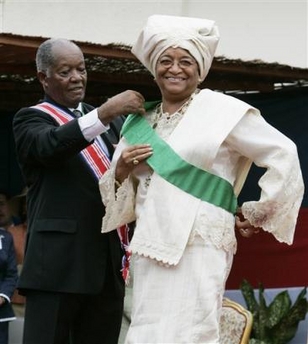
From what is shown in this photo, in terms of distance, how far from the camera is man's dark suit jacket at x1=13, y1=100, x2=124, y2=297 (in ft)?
19.8

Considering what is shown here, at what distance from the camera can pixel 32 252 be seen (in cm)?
611

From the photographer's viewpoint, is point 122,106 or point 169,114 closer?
point 169,114

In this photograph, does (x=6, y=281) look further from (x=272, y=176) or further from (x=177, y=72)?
(x=272, y=176)

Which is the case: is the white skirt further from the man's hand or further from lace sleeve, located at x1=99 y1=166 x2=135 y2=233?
the man's hand

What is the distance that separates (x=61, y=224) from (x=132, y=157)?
72cm

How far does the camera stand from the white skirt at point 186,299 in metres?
5.33

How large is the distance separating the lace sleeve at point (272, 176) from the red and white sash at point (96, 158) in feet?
3.16

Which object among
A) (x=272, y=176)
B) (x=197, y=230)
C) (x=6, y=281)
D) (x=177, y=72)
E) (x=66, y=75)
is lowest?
(x=6, y=281)

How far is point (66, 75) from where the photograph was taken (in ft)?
20.4

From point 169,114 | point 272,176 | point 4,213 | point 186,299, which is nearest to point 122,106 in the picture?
point 169,114

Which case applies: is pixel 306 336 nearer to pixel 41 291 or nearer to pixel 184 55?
→ pixel 41 291

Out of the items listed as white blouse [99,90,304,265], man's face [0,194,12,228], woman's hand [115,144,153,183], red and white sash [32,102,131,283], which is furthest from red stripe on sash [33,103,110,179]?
man's face [0,194,12,228]

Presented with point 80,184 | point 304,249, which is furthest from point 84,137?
point 304,249

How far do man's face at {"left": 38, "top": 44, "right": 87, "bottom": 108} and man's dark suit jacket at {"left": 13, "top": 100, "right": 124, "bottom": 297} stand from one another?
0.19 meters
